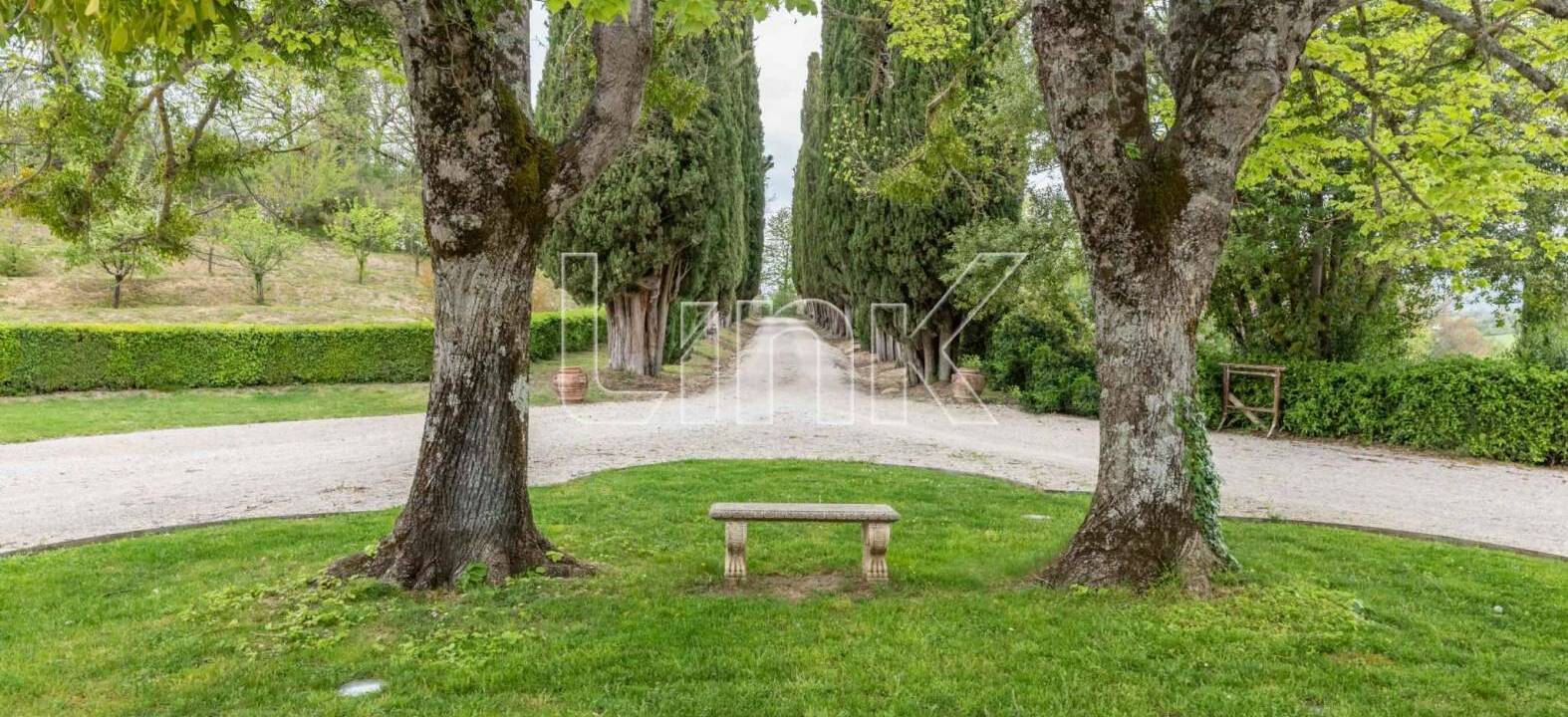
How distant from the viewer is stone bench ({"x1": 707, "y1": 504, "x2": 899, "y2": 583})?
4.71 m

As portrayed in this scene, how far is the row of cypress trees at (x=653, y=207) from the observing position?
16953mm

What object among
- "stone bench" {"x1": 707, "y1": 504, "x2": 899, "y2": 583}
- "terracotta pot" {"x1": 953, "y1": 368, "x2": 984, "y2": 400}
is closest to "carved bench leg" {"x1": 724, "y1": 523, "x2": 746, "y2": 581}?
"stone bench" {"x1": 707, "y1": 504, "x2": 899, "y2": 583}

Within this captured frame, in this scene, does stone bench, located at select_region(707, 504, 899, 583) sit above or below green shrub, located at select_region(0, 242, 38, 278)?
below

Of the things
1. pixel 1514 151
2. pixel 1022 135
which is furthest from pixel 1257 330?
pixel 1514 151

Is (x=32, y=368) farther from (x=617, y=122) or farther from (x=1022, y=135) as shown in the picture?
(x=1022, y=135)

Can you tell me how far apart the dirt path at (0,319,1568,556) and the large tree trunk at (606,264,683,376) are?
11.9ft

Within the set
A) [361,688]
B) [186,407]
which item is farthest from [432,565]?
[186,407]

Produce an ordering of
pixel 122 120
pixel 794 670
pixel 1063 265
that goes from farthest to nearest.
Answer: pixel 1063 265
pixel 122 120
pixel 794 670

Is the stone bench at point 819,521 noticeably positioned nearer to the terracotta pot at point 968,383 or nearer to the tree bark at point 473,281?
the tree bark at point 473,281

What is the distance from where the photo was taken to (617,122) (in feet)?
15.5

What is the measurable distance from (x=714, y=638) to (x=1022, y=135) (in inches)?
467

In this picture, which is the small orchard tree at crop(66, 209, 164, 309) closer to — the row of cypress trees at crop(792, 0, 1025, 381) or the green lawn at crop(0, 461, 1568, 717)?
the green lawn at crop(0, 461, 1568, 717)

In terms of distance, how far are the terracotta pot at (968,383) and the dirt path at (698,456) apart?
1461mm

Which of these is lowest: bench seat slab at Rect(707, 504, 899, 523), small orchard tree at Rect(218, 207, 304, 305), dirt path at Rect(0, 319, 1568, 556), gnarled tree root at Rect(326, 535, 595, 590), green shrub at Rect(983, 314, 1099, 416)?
dirt path at Rect(0, 319, 1568, 556)
